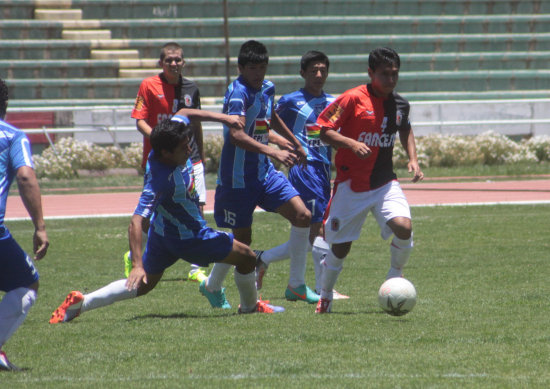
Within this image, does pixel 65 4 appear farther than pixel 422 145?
Yes

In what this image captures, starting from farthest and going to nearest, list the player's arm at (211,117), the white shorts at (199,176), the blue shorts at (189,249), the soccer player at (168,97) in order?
the white shorts at (199,176) < the soccer player at (168,97) < the player's arm at (211,117) < the blue shorts at (189,249)

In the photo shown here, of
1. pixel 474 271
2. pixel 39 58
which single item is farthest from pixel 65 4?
pixel 474 271

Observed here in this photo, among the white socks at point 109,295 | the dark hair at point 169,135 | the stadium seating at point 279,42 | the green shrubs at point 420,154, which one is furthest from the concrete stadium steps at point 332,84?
the dark hair at point 169,135

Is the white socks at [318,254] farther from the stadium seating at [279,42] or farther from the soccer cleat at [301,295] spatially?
the stadium seating at [279,42]

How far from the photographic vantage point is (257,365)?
5523 mm

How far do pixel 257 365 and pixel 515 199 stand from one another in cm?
1298

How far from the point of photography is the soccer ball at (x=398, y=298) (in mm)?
7000

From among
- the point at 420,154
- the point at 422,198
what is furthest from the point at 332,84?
the point at 422,198

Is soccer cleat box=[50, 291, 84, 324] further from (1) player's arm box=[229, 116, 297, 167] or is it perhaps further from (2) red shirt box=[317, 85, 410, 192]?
(2) red shirt box=[317, 85, 410, 192]

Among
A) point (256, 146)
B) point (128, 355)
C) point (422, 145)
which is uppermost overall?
point (256, 146)

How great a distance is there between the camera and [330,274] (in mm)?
7676

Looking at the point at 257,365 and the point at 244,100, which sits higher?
the point at 244,100

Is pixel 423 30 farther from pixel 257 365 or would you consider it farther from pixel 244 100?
pixel 257 365

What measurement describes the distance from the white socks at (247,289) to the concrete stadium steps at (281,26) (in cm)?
2329
